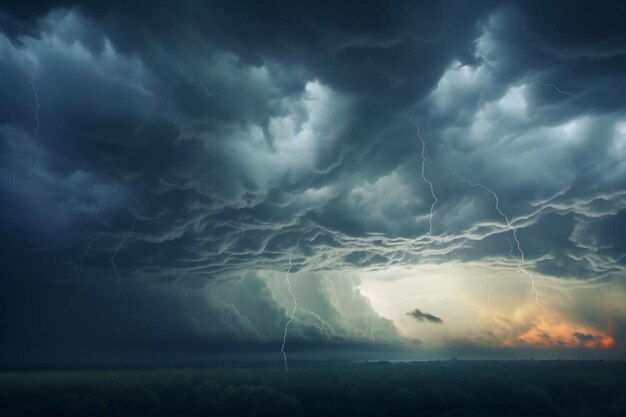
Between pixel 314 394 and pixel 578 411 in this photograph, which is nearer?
pixel 578 411

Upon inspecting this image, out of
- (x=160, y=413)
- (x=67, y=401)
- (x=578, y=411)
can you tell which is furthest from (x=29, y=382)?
(x=578, y=411)

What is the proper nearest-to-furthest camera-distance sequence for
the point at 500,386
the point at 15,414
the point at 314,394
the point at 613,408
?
the point at 613,408 → the point at 15,414 → the point at 500,386 → the point at 314,394

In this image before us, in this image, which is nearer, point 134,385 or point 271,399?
point 271,399

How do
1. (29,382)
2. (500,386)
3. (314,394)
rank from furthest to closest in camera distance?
(314,394), (29,382), (500,386)

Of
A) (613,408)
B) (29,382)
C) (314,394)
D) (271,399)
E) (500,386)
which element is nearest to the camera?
(613,408)

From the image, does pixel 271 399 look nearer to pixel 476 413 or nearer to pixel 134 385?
pixel 134 385

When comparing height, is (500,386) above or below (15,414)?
above

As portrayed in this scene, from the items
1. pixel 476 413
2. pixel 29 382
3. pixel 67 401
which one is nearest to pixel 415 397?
pixel 476 413

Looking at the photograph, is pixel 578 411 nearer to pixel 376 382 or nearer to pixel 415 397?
pixel 415 397

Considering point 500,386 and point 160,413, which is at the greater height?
point 500,386
